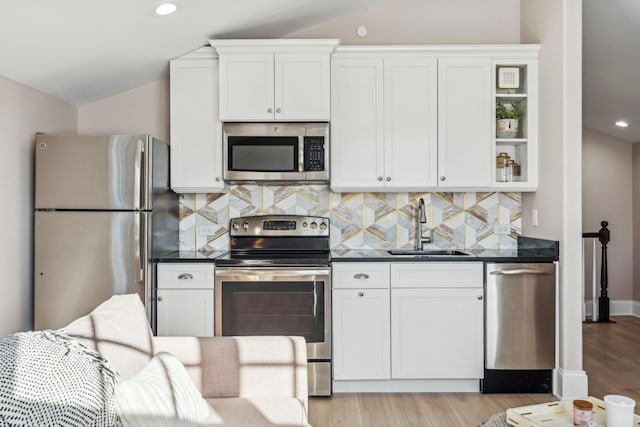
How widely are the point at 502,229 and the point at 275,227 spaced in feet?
5.75

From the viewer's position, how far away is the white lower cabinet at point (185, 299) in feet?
10.5

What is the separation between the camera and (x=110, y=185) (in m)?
3.04

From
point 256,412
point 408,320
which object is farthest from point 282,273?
point 256,412

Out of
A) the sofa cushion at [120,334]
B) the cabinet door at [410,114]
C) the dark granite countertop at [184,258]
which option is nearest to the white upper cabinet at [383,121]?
the cabinet door at [410,114]

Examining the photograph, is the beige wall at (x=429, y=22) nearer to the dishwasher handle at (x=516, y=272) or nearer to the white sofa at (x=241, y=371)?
the dishwasher handle at (x=516, y=272)

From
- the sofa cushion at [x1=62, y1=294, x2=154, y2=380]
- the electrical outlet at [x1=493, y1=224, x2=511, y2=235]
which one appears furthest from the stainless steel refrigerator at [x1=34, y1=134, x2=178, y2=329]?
the electrical outlet at [x1=493, y1=224, x2=511, y2=235]

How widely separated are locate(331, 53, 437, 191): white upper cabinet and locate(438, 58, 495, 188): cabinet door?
76mm

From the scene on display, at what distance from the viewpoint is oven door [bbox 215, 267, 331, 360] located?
318 cm

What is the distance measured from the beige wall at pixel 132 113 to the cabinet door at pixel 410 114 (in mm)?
1697

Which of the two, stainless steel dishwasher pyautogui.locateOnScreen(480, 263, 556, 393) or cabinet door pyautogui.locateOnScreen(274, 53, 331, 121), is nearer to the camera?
stainless steel dishwasher pyautogui.locateOnScreen(480, 263, 556, 393)

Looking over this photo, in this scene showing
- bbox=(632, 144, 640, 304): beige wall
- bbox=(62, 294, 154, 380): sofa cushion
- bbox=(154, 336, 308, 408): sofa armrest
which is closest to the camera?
bbox=(62, 294, 154, 380): sofa cushion

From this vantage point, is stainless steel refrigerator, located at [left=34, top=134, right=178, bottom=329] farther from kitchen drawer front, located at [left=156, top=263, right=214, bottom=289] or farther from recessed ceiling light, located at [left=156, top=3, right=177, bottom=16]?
recessed ceiling light, located at [left=156, top=3, right=177, bottom=16]

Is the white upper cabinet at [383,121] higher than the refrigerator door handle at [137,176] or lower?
higher

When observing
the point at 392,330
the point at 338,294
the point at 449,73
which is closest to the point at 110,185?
the point at 338,294
